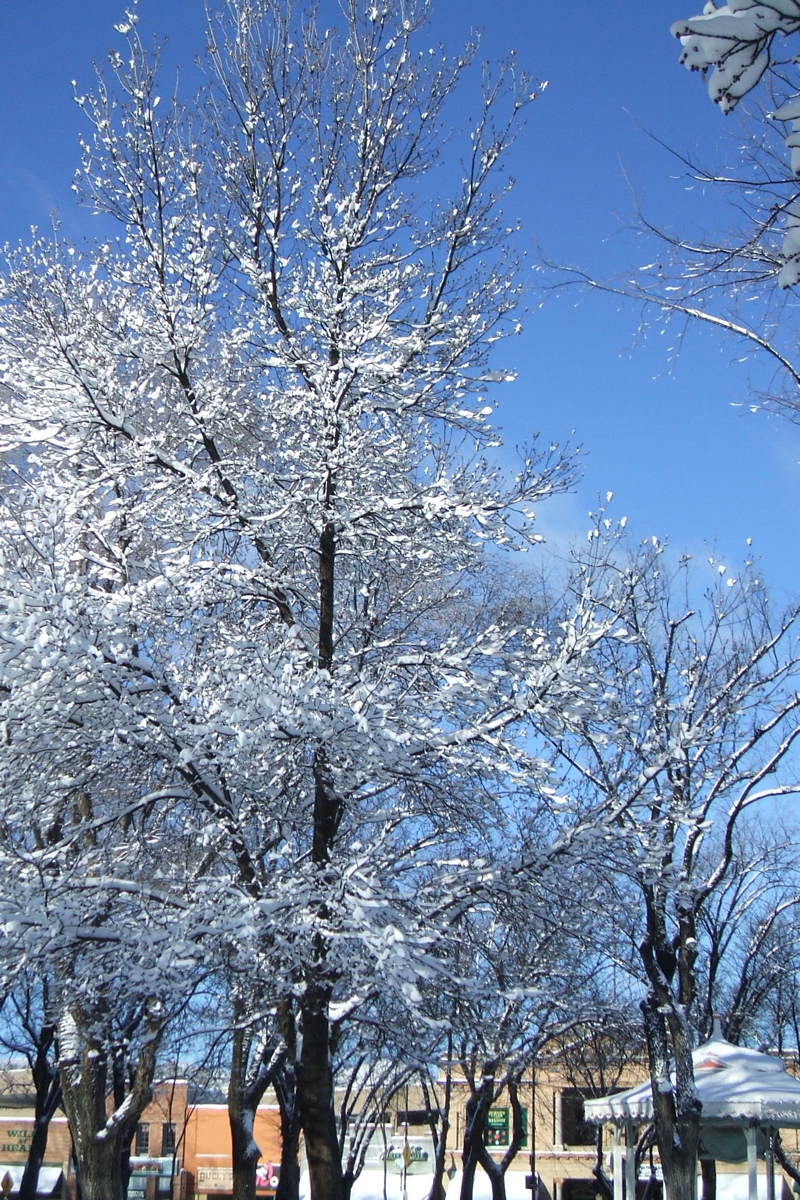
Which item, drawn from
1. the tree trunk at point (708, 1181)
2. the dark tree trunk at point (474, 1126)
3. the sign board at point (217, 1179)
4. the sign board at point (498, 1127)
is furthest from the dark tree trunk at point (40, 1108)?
the sign board at point (217, 1179)

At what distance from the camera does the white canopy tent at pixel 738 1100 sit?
15.1 meters

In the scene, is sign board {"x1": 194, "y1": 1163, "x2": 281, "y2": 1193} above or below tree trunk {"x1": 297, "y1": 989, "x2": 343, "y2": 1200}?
below

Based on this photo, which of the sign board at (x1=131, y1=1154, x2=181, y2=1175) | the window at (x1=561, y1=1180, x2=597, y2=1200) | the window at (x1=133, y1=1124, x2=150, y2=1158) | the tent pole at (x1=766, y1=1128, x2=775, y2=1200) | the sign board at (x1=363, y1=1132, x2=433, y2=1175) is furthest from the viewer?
the window at (x1=133, y1=1124, x2=150, y2=1158)

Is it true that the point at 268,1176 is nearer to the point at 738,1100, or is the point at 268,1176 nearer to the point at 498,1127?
the point at 498,1127

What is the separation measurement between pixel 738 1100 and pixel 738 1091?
0.75 feet

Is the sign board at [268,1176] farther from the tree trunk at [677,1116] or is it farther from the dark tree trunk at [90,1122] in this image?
the tree trunk at [677,1116]

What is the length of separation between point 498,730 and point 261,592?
2.57 m

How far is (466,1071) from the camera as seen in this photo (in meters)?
22.0

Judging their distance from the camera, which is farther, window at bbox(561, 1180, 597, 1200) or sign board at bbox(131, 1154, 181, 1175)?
sign board at bbox(131, 1154, 181, 1175)

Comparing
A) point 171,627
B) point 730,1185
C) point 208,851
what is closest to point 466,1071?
point 208,851

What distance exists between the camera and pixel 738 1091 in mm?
15406

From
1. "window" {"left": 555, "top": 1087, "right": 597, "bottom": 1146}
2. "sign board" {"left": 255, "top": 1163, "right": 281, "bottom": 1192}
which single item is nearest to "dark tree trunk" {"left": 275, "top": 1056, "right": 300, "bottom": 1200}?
"window" {"left": 555, "top": 1087, "right": 597, "bottom": 1146}

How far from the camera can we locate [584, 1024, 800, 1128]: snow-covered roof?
15.1 meters

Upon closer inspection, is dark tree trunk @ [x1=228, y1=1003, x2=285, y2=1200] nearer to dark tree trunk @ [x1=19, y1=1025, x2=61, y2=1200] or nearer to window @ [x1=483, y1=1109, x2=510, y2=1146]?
dark tree trunk @ [x1=19, y1=1025, x2=61, y2=1200]
